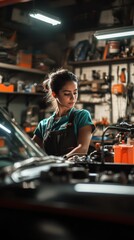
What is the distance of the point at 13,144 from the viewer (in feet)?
7.35

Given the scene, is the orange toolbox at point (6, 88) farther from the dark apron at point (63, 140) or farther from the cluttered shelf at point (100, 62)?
the dark apron at point (63, 140)

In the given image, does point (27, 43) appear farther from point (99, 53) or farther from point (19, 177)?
point (19, 177)

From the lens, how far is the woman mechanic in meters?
3.28

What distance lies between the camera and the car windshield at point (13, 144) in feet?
6.84

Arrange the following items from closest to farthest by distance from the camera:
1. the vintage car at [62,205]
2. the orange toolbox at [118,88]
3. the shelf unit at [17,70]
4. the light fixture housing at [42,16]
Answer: the vintage car at [62,205] < the light fixture housing at [42,16] < the shelf unit at [17,70] < the orange toolbox at [118,88]

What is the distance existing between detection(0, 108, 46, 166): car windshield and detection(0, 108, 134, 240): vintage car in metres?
0.32

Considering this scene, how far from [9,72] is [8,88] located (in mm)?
717

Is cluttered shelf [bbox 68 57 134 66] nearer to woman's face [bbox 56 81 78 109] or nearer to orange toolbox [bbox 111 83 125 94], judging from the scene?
orange toolbox [bbox 111 83 125 94]

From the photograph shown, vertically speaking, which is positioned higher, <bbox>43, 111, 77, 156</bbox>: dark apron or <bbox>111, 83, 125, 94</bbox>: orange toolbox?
<bbox>111, 83, 125, 94</bbox>: orange toolbox

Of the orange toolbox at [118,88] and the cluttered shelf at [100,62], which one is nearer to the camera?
the orange toolbox at [118,88]

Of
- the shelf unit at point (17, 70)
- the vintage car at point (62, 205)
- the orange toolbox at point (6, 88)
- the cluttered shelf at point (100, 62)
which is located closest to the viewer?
the vintage car at point (62, 205)

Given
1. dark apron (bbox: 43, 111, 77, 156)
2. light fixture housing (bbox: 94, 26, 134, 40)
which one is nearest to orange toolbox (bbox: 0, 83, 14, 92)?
light fixture housing (bbox: 94, 26, 134, 40)

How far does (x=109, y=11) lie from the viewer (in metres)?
8.27

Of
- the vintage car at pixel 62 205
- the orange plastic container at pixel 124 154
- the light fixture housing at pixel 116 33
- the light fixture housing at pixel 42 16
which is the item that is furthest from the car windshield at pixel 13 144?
the light fixture housing at pixel 42 16
